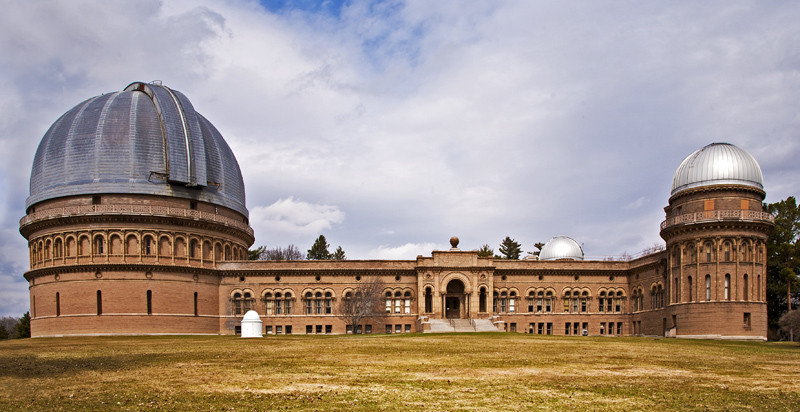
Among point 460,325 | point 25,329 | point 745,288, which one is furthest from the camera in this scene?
point 25,329

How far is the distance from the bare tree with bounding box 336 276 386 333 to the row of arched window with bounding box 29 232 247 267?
14.9 m

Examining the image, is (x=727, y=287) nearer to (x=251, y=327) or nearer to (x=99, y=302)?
(x=251, y=327)

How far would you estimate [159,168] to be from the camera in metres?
Answer: 58.7

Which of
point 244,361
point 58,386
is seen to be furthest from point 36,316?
point 58,386

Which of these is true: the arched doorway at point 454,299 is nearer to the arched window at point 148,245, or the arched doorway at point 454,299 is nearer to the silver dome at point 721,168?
the silver dome at point 721,168

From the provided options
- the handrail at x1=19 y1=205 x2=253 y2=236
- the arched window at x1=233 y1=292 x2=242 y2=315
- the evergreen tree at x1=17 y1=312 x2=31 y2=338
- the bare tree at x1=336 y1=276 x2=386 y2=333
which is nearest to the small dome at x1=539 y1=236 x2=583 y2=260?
the bare tree at x1=336 y1=276 x2=386 y2=333

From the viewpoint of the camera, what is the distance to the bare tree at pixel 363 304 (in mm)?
59938

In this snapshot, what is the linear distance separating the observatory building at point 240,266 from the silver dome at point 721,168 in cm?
11

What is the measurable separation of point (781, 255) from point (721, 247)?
14274mm

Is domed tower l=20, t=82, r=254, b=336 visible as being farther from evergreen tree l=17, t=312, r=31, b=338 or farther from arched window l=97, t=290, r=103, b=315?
evergreen tree l=17, t=312, r=31, b=338

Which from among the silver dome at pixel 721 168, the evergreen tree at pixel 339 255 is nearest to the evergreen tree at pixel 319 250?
the evergreen tree at pixel 339 255

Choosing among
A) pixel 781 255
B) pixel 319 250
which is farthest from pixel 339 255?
pixel 781 255

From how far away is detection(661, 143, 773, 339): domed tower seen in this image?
1970 inches

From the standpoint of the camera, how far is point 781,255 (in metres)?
60.3
